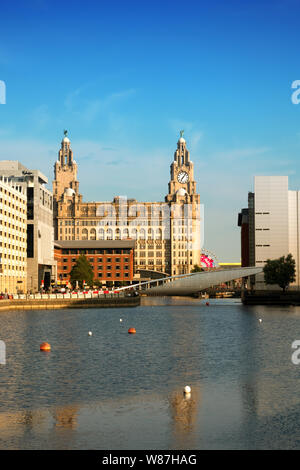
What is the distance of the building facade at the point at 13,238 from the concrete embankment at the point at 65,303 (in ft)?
113

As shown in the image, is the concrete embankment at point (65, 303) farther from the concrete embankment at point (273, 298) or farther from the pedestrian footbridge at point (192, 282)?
the concrete embankment at point (273, 298)

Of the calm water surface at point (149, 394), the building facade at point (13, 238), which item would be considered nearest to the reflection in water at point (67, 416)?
the calm water surface at point (149, 394)

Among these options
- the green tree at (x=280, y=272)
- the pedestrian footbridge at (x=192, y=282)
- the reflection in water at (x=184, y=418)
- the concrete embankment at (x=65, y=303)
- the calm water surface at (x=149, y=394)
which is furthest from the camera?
the green tree at (x=280, y=272)

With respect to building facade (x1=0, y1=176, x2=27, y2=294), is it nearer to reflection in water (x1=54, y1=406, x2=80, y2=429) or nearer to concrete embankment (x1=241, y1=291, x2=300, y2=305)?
concrete embankment (x1=241, y1=291, x2=300, y2=305)

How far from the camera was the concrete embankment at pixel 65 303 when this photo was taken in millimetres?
135825

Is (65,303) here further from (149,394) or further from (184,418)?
(184,418)

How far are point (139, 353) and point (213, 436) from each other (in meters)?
30.3

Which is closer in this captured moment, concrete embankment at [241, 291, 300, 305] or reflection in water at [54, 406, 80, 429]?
reflection in water at [54, 406, 80, 429]

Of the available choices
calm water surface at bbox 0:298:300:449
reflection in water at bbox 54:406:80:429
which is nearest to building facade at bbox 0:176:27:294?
calm water surface at bbox 0:298:300:449

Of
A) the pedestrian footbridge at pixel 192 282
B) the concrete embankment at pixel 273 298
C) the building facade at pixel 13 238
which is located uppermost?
the building facade at pixel 13 238

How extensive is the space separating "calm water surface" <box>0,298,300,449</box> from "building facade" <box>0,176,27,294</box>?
108 meters

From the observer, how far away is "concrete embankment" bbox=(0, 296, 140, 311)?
135825 millimetres

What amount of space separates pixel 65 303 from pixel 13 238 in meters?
48.4

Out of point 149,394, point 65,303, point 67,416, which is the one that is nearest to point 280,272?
point 65,303
